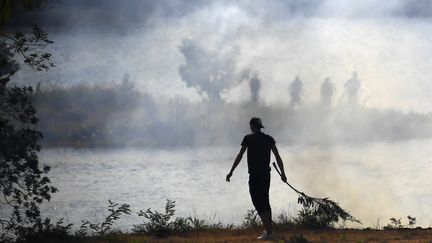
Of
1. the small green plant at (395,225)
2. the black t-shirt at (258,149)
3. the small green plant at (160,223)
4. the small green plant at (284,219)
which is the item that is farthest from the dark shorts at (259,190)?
the small green plant at (395,225)

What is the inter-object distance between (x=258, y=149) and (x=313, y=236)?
2.42 meters

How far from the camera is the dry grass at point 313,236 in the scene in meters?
11.6

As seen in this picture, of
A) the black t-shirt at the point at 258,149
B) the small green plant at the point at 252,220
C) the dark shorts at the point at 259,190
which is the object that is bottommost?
the small green plant at the point at 252,220

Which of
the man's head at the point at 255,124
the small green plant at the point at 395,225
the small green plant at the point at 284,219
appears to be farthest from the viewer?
the small green plant at the point at 284,219

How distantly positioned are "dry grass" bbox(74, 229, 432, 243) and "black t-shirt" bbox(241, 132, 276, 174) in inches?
58.9

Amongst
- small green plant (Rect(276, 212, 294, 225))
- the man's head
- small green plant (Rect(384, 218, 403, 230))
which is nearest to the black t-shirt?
the man's head

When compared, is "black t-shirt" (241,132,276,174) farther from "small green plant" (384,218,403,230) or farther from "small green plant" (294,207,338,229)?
"small green plant" (384,218,403,230)

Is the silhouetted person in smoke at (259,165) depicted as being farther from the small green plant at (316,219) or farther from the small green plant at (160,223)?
the small green plant at (160,223)

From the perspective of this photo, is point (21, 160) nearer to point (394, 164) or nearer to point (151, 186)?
point (151, 186)

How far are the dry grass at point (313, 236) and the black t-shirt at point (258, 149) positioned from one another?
149 centimetres

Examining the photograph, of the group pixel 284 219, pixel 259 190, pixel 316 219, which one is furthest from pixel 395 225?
pixel 259 190

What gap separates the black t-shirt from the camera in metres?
11.4

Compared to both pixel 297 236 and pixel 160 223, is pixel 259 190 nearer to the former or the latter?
pixel 297 236

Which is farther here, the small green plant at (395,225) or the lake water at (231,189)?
the lake water at (231,189)
